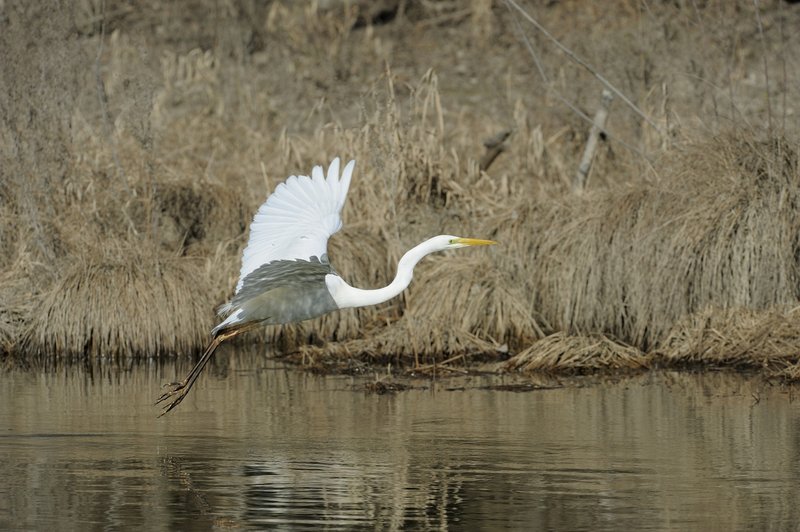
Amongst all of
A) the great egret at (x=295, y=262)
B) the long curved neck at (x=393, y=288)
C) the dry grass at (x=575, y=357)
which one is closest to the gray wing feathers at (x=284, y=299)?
the great egret at (x=295, y=262)

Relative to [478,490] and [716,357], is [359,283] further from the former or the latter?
[478,490]

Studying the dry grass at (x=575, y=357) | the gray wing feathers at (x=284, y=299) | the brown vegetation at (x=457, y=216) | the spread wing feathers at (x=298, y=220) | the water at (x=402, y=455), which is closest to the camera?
the water at (x=402, y=455)

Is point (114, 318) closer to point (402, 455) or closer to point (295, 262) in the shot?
point (295, 262)

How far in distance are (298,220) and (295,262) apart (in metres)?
0.44

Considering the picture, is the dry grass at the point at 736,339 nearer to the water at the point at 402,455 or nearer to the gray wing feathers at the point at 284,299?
the water at the point at 402,455

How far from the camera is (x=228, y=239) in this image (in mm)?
15797

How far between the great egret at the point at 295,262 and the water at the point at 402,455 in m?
0.74

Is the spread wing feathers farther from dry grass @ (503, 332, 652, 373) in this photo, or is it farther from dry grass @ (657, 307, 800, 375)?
dry grass @ (657, 307, 800, 375)

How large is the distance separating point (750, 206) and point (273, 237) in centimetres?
541

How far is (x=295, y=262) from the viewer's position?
9.30 meters

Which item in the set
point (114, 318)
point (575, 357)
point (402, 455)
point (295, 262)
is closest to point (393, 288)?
point (295, 262)

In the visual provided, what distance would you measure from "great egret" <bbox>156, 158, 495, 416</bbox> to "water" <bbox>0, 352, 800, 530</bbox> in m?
0.74

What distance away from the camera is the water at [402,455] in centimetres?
679

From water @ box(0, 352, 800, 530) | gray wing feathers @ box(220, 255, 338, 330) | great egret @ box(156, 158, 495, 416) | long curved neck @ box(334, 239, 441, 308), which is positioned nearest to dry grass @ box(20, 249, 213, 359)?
water @ box(0, 352, 800, 530)
